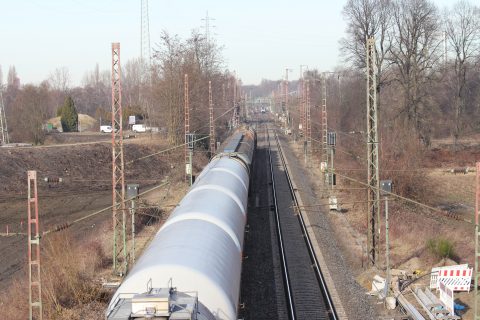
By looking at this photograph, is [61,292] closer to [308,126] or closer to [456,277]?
[456,277]

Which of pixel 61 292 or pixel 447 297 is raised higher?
pixel 447 297

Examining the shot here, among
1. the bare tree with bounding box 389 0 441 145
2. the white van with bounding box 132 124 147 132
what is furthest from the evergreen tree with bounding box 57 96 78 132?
the bare tree with bounding box 389 0 441 145

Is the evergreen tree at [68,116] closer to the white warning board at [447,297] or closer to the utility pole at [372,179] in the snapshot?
the utility pole at [372,179]

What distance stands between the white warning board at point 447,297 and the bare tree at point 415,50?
36.5 metres

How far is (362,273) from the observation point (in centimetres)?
1903

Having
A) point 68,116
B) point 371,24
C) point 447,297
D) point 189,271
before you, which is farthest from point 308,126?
point 189,271

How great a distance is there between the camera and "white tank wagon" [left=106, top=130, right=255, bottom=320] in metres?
8.30

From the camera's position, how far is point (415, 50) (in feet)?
166

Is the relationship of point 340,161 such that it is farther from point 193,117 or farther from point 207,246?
point 207,246

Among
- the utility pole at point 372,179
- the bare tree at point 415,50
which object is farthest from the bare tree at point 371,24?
the utility pole at point 372,179

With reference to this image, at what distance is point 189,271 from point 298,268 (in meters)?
10.1

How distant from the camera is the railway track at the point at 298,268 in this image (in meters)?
15.6

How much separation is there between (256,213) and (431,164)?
25179 millimetres

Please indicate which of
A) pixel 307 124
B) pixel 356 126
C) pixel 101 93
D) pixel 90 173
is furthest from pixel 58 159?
pixel 101 93
